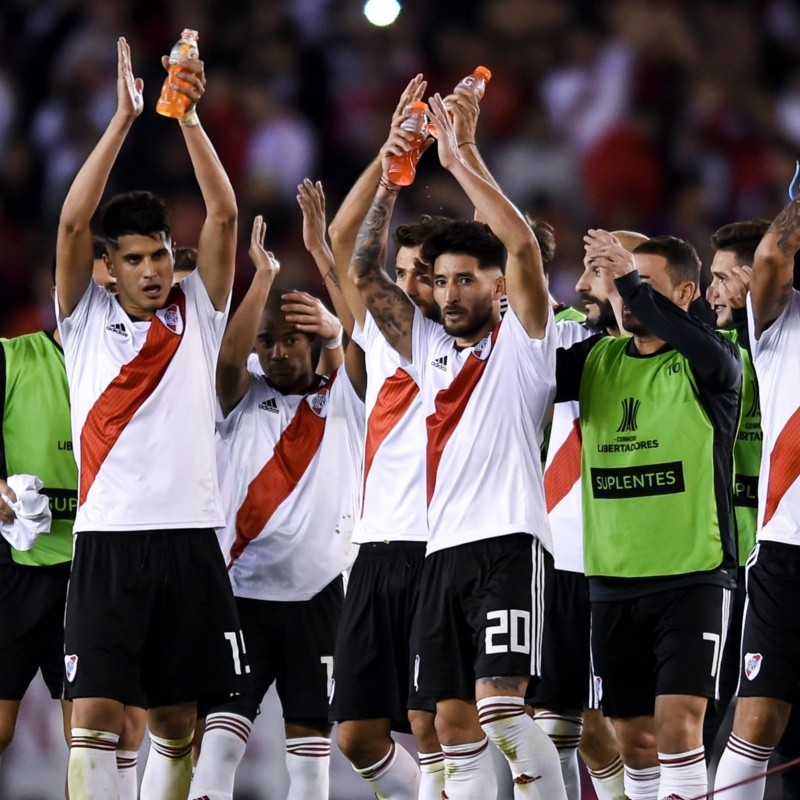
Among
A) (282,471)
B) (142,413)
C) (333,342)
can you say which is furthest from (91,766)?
(333,342)

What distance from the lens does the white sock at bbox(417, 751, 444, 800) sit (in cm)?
598

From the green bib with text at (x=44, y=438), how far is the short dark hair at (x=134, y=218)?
88cm

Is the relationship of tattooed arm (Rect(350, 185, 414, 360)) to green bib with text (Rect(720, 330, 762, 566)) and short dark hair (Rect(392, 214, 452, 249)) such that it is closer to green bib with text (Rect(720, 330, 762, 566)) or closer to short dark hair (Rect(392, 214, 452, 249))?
short dark hair (Rect(392, 214, 452, 249))

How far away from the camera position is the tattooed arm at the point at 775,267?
17.7 ft

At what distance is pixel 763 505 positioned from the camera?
5.66 m

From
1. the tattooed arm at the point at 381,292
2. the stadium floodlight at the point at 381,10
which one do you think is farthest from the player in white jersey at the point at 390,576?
the stadium floodlight at the point at 381,10

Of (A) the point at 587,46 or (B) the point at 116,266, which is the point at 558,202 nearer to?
(A) the point at 587,46

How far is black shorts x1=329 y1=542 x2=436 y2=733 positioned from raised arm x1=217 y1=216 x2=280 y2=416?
1004 millimetres

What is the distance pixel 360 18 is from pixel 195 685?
25.3 feet

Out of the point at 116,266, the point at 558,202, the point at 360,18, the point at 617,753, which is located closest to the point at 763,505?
the point at 617,753

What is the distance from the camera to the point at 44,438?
6.18 m

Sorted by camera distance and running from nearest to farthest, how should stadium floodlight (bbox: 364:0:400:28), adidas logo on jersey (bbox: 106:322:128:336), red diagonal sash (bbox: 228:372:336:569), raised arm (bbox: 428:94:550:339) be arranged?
raised arm (bbox: 428:94:550:339) < adidas logo on jersey (bbox: 106:322:128:336) < red diagonal sash (bbox: 228:372:336:569) < stadium floodlight (bbox: 364:0:400:28)

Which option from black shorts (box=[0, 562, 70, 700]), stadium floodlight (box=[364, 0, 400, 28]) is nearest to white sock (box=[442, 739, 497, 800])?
black shorts (box=[0, 562, 70, 700])

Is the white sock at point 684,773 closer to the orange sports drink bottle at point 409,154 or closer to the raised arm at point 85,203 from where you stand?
the orange sports drink bottle at point 409,154
